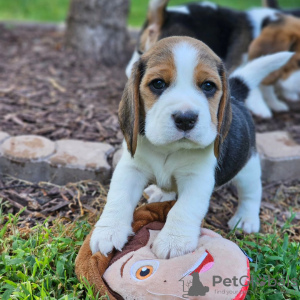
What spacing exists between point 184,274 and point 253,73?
1.90 m

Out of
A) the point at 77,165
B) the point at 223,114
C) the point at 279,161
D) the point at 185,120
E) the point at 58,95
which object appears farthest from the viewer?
the point at 58,95

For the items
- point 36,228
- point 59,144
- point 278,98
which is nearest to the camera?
point 36,228

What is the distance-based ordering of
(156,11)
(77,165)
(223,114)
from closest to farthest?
(223,114) → (77,165) → (156,11)

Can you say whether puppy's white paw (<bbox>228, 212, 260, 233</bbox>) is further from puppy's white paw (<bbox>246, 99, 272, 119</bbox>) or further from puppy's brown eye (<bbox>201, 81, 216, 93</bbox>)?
puppy's white paw (<bbox>246, 99, 272, 119</bbox>)

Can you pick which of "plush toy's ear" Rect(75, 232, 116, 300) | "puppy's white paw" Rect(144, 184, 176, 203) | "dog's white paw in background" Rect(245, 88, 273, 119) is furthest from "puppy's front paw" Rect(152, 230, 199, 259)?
"dog's white paw in background" Rect(245, 88, 273, 119)

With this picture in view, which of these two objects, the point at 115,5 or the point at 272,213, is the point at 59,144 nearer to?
the point at 272,213

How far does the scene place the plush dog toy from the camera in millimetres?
2246

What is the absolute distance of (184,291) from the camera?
2.23 meters

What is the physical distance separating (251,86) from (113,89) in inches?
102

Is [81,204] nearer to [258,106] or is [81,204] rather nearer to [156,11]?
[258,106]

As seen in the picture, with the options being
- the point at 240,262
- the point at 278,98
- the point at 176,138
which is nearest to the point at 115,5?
the point at 278,98

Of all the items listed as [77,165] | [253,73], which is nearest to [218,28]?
[253,73]

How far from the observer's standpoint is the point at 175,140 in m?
2.53

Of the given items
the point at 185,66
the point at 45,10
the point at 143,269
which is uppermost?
the point at 185,66
